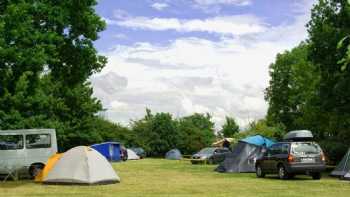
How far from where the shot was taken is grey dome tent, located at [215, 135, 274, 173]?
1153 inches

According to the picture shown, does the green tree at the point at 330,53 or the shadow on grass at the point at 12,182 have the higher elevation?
the green tree at the point at 330,53

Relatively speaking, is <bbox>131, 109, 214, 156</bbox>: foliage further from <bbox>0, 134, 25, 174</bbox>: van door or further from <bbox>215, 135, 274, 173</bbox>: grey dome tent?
<bbox>0, 134, 25, 174</bbox>: van door

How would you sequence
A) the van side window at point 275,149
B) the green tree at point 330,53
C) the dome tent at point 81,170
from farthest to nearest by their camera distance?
1. the green tree at point 330,53
2. the van side window at point 275,149
3. the dome tent at point 81,170

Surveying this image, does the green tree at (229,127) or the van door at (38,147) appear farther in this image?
the green tree at (229,127)

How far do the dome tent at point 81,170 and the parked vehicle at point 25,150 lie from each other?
12.1 feet

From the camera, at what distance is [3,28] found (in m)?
20.8

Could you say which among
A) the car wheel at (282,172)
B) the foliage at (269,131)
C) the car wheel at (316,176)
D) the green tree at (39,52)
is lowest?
the car wheel at (316,176)

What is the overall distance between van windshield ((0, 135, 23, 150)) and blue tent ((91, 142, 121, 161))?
30.2 m

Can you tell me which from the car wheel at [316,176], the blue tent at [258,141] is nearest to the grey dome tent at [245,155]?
the blue tent at [258,141]

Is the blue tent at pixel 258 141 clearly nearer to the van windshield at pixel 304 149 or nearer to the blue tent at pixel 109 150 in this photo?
the van windshield at pixel 304 149

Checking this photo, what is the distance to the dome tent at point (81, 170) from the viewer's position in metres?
19.9

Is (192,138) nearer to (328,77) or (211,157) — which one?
(211,157)

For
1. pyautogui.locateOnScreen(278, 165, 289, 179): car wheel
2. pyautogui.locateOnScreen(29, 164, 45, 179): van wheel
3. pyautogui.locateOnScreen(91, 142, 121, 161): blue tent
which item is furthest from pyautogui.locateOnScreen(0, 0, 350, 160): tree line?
pyautogui.locateOnScreen(91, 142, 121, 161): blue tent

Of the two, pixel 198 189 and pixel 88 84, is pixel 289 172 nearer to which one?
pixel 198 189
